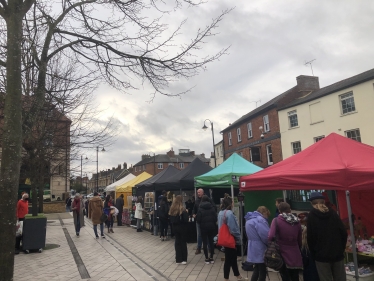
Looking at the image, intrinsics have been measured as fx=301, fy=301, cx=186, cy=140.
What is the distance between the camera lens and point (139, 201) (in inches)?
588

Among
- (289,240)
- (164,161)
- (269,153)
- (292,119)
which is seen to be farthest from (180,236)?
(164,161)

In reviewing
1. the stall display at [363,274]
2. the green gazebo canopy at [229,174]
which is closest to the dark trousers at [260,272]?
the stall display at [363,274]

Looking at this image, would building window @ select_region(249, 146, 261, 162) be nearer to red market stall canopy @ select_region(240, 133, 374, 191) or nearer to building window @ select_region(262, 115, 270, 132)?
building window @ select_region(262, 115, 270, 132)

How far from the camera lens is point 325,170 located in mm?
5246

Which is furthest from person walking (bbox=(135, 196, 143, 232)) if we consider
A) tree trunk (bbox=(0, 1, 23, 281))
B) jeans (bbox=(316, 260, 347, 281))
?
jeans (bbox=(316, 260, 347, 281))

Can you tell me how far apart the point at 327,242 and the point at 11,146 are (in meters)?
4.55

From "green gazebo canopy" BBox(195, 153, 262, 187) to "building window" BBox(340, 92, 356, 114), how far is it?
13.6 metres

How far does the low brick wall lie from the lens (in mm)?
29484

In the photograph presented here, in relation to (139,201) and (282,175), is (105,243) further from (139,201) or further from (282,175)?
(282,175)

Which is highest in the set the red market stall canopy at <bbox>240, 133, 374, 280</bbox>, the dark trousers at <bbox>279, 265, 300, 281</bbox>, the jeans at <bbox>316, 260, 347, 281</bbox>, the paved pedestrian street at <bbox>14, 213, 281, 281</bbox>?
the red market stall canopy at <bbox>240, 133, 374, 280</bbox>

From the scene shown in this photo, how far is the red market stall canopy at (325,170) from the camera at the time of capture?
4.99m

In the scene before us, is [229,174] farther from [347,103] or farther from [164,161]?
[164,161]

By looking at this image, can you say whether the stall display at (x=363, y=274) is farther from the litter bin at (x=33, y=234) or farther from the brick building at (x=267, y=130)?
the brick building at (x=267, y=130)

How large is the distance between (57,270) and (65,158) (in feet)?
21.9
